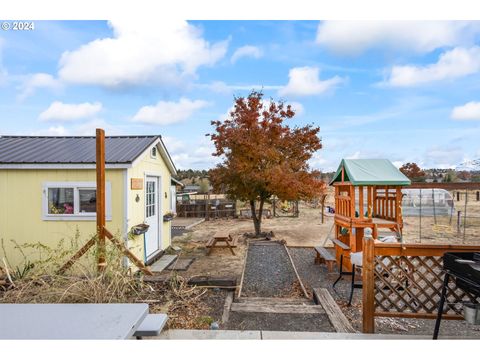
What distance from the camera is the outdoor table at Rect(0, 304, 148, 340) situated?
2.08 m

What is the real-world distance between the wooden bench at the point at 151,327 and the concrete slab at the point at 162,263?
4.06m

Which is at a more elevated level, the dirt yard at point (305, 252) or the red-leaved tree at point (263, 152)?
the red-leaved tree at point (263, 152)

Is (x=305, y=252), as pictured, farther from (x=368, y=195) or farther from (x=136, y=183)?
(x=136, y=183)

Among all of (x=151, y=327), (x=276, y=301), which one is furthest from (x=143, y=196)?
(x=151, y=327)

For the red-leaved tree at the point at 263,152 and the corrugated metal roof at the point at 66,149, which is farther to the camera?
the red-leaved tree at the point at 263,152

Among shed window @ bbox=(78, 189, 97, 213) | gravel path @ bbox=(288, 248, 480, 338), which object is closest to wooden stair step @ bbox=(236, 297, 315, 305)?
gravel path @ bbox=(288, 248, 480, 338)

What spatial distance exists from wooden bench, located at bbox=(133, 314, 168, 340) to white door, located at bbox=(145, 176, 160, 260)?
15.1ft

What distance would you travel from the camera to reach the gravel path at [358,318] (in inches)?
148

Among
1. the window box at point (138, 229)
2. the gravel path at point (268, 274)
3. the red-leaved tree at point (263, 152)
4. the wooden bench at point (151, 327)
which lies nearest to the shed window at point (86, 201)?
the window box at point (138, 229)

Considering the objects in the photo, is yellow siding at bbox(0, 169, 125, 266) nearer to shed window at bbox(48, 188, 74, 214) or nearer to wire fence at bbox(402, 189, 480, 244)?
shed window at bbox(48, 188, 74, 214)

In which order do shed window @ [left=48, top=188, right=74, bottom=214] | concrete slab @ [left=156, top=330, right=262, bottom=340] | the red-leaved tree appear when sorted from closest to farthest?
concrete slab @ [left=156, top=330, right=262, bottom=340], shed window @ [left=48, top=188, right=74, bottom=214], the red-leaved tree

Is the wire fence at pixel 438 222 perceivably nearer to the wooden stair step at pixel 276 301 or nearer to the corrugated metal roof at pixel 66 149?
the wooden stair step at pixel 276 301
